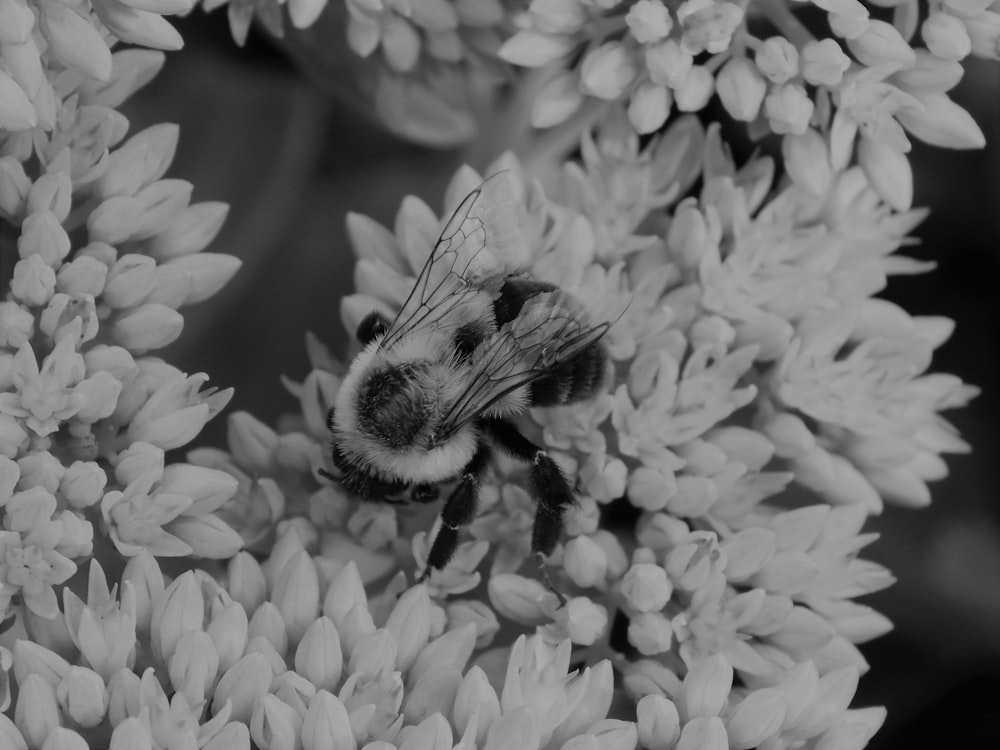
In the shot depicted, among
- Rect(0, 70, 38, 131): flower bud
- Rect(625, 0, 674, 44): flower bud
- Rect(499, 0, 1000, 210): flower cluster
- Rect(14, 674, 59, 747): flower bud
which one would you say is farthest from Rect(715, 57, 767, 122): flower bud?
Rect(14, 674, 59, 747): flower bud

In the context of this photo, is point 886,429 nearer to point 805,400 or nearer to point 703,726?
point 805,400

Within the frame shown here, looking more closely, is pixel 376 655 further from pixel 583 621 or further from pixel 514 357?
pixel 514 357

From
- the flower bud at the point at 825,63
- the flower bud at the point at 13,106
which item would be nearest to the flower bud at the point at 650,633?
the flower bud at the point at 825,63

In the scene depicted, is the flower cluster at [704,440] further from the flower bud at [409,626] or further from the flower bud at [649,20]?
the flower bud at [649,20]

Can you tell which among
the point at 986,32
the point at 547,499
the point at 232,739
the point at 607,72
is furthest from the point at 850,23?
the point at 232,739

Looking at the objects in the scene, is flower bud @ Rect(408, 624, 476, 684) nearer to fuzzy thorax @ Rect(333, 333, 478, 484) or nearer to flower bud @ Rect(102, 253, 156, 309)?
fuzzy thorax @ Rect(333, 333, 478, 484)

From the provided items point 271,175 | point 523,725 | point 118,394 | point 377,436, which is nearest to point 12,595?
point 118,394
